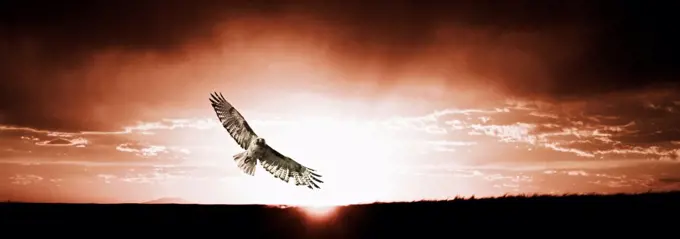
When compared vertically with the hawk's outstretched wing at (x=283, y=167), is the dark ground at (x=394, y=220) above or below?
below

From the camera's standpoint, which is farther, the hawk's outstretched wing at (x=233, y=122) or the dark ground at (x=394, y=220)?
the hawk's outstretched wing at (x=233, y=122)

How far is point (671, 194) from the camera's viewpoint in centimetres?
A: 2611

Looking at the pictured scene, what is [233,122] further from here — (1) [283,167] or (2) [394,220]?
(2) [394,220]

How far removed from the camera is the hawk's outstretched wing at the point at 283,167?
74.5ft

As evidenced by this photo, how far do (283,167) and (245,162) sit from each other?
1265mm

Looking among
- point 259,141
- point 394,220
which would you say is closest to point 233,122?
point 259,141

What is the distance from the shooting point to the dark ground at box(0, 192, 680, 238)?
2014 centimetres

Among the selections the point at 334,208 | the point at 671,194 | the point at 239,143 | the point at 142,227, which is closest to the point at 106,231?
the point at 142,227

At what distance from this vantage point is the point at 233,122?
23.3 m

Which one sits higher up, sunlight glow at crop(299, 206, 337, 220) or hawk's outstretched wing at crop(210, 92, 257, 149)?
hawk's outstretched wing at crop(210, 92, 257, 149)

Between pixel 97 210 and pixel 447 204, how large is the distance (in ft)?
39.8

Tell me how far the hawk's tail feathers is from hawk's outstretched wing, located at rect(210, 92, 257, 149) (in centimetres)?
60

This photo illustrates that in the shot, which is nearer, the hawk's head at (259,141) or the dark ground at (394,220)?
the dark ground at (394,220)

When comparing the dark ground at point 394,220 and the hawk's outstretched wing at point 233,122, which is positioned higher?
the hawk's outstretched wing at point 233,122
